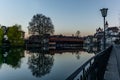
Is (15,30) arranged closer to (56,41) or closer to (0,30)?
(0,30)

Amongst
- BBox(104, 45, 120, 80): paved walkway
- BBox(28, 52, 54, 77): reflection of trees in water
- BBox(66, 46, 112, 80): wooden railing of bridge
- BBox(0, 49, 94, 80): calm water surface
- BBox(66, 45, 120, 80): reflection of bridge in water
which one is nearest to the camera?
BBox(66, 46, 112, 80): wooden railing of bridge

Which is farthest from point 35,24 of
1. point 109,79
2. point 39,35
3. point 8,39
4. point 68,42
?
point 109,79

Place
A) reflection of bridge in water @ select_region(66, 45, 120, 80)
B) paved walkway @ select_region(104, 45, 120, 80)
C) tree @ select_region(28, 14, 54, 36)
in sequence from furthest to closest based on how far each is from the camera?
tree @ select_region(28, 14, 54, 36), paved walkway @ select_region(104, 45, 120, 80), reflection of bridge in water @ select_region(66, 45, 120, 80)

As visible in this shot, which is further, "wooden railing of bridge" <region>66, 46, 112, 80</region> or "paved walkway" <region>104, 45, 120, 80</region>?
"paved walkway" <region>104, 45, 120, 80</region>

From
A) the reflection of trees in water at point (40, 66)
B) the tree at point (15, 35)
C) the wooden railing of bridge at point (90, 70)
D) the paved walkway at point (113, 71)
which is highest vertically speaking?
the tree at point (15, 35)

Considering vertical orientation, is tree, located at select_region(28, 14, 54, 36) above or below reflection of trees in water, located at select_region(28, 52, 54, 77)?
above

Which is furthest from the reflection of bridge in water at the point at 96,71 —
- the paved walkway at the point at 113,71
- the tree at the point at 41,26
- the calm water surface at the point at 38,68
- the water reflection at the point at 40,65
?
the tree at the point at 41,26

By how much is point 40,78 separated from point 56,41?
517 ft

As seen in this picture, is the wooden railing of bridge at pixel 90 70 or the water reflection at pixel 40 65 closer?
the wooden railing of bridge at pixel 90 70

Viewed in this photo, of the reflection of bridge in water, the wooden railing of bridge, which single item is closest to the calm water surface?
the reflection of bridge in water

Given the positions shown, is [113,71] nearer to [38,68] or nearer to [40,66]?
[38,68]

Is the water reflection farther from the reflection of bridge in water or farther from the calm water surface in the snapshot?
the reflection of bridge in water

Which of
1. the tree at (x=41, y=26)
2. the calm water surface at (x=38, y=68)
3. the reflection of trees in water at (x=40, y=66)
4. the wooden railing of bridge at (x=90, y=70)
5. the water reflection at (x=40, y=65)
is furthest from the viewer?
the tree at (x=41, y=26)

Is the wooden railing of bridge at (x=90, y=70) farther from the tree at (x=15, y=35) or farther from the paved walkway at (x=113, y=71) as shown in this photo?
the tree at (x=15, y=35)
